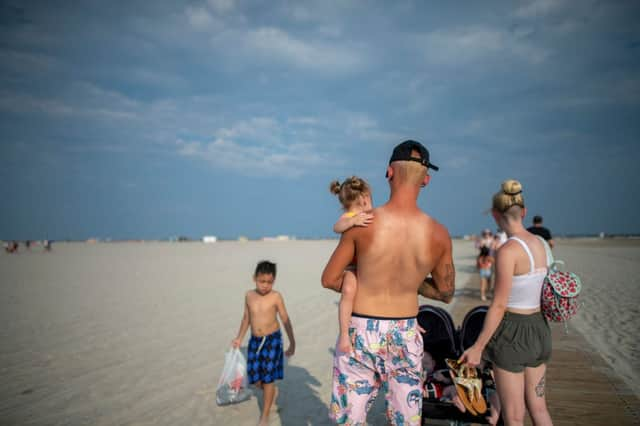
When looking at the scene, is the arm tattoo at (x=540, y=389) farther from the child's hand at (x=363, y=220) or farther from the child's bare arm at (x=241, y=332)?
the child's bare arm at (x=241, y=332)

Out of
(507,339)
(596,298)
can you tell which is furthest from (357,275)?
(596,298)

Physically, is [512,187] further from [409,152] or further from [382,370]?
[382,370]

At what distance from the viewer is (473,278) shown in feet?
53.9

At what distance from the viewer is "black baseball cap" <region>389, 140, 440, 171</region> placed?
213 centimetres

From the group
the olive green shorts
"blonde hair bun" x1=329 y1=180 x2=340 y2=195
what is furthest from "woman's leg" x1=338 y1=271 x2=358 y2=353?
the olive green shorts

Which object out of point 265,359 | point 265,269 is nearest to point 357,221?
point 265,269

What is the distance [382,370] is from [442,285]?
643mm

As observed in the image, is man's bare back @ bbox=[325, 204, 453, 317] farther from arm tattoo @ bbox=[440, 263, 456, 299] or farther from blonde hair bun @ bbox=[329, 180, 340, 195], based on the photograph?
blonde hair bun @ bbox=[329, 180, 340, 195]

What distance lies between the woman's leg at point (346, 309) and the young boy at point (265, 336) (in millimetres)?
1918

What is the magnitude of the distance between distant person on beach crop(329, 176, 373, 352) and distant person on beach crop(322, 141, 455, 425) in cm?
4

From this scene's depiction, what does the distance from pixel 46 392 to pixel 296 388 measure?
334cm

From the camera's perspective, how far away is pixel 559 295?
7.95 feet

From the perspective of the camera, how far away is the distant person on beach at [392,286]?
2.12 meters

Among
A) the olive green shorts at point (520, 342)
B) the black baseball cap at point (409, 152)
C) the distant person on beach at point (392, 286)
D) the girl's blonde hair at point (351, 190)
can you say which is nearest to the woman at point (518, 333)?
the olive green shorts at point (520, 342)
